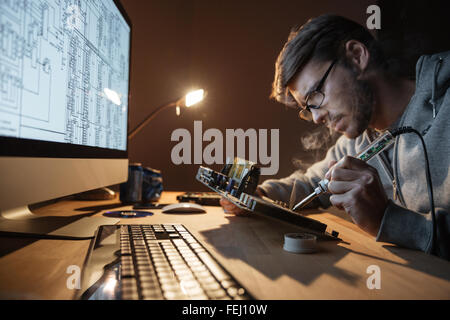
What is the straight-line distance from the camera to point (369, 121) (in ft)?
3.97

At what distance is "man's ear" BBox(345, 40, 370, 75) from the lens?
1.20 m

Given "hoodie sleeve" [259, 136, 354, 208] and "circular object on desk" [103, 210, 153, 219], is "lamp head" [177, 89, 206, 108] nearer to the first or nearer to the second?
"hoodie sleeve" [259, 136, 354, 208]

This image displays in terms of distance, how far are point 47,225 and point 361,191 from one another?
732 mm

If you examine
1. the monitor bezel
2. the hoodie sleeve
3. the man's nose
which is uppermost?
the man's nose

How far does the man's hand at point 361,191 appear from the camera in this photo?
713 millimetres

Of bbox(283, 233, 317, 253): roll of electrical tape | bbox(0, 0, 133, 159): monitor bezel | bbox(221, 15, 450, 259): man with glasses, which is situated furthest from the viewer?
bbox(221, 15, 450, 259): man with glasses

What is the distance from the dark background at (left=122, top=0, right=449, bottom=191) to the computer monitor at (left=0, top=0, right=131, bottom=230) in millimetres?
972

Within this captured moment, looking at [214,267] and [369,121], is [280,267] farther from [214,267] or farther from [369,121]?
[369,121]

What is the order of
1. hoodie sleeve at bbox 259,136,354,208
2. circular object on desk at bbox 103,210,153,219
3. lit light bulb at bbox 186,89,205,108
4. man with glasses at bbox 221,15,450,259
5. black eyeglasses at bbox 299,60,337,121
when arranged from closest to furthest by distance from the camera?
man with glasses at bbox 221,15,450,259 → circular object on desk at bbox 103,210,153,219 → black eyeglasses at bbox 299,60,337,121 → hoodie sleeve at bbox 259,136,354,208 → lit light bulb at bbox 186,89,205,108

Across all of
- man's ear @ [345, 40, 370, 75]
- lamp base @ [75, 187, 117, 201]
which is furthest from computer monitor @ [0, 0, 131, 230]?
man's ear @ [345, 40, 370, 75]

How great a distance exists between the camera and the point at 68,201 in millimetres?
1147

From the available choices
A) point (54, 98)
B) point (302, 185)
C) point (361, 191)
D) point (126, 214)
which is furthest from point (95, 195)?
point (361, 191)
